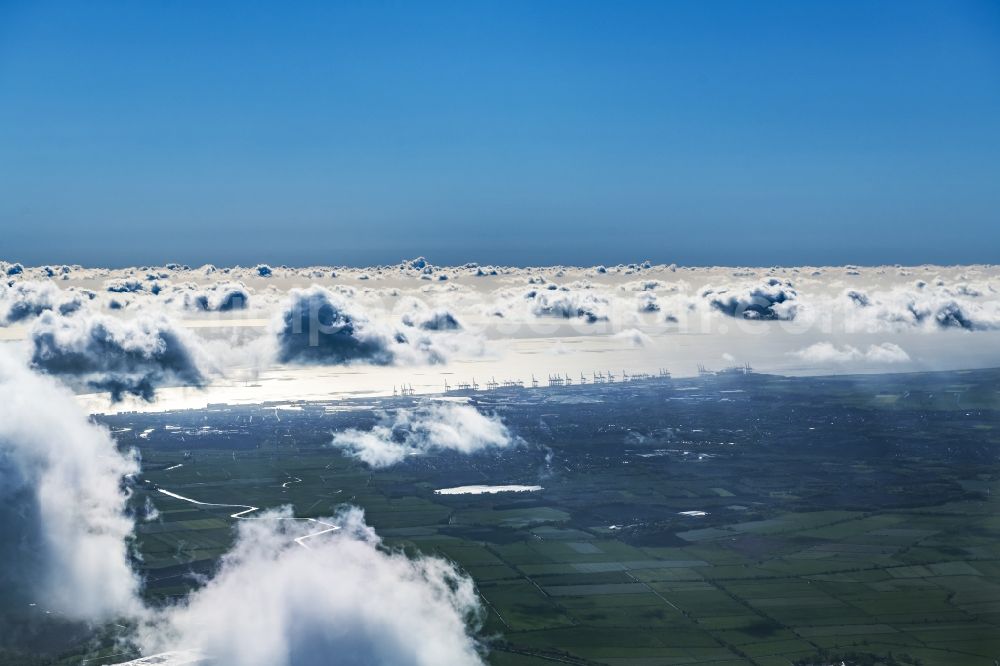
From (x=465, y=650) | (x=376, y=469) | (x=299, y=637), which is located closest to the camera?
(x=299, y=637)

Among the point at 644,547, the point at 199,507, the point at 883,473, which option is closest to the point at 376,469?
the point at 199,507

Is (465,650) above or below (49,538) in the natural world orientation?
below

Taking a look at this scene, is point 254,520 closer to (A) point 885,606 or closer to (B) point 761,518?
(B) point 761,518

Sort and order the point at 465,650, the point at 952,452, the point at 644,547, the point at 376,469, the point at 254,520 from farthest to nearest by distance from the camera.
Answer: the point at 952,452, the point at 376,469, the point at 254,520, the point at 644,547, the point at 465,650

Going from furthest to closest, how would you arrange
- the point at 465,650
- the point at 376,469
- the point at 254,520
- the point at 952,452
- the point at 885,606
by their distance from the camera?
1. the point at 952,452
2. the point at 376,469
3. the point at 254,520
4. the point at 885,606
5. the point at 465,650

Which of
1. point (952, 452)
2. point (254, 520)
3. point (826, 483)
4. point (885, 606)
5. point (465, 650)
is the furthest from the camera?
point (952, 452)

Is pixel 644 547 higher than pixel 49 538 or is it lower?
lower

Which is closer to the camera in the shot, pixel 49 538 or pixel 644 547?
pixel 49 538

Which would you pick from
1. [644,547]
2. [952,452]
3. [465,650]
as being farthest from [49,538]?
[952,452]

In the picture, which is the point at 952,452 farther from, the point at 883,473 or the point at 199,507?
the point at 199,507
